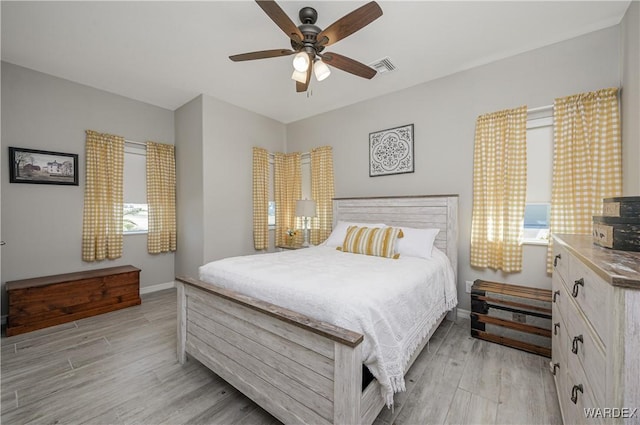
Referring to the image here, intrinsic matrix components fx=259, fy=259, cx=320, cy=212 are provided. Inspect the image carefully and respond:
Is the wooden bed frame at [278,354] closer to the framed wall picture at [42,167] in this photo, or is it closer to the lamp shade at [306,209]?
the lamp shade at [306,209]

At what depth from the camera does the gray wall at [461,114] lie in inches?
93.6

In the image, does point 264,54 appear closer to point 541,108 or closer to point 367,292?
point 367,292

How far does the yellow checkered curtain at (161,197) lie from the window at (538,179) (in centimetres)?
472

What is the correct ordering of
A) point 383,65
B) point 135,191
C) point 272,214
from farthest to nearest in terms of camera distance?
point 272,214
point 135,191
point 383,65

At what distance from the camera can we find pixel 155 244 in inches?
156

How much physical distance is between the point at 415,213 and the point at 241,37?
2.60 metres

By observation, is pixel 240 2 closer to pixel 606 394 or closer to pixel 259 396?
pixel 259 396

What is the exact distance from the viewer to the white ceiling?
6.84 ft

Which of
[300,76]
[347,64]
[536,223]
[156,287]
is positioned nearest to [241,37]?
[300,76]

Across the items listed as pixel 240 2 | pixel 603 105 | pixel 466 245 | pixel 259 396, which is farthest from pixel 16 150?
pixel 603 105

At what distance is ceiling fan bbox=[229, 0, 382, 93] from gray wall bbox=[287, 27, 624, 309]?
130cm

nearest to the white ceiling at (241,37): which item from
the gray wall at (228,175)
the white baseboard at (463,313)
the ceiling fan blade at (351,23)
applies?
the ceiling fan blade at (351,23)

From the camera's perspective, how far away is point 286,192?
15.6 ft

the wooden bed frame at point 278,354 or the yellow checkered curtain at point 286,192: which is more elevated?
the yellow checkered curtain at point 286,192
